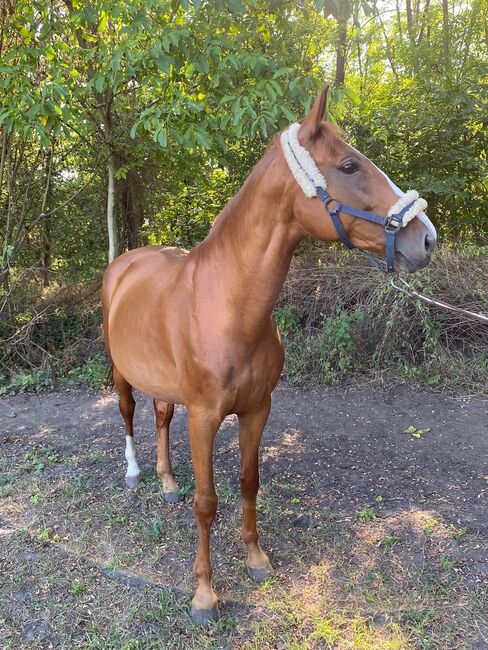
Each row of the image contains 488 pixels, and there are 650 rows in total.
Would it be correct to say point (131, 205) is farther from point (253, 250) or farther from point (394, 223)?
point (394, 223)

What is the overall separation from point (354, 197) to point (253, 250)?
18.5 inches

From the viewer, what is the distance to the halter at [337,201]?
1651 mm

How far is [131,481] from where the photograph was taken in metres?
3.48

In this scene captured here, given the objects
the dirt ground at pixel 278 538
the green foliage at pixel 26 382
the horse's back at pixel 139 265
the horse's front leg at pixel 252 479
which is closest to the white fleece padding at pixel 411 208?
the horse's front leg at pixel 252 479

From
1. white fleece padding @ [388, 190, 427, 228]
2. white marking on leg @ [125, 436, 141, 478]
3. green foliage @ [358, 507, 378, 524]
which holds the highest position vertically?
white fleece padding @ [388, 190, 427, 228]

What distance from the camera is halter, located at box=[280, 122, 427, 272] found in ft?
5.42

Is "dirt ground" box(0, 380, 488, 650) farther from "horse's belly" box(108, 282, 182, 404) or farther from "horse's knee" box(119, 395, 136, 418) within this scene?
"horse's belly" box(108, 282, 182, 404)

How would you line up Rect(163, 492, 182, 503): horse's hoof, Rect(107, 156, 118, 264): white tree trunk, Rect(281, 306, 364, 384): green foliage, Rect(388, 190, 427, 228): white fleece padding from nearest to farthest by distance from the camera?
Rect(388, 190, 427, 228): white fleece padding
Rect(163, 492, 182, 503): horse's hoof
Rect(281, 306, 364, 384): green foliage
Rect(107, 156, 118, 264): white tree trunk

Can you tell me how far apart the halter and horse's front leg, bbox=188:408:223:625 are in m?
1.02

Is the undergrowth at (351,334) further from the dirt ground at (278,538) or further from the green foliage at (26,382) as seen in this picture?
the dirt ground at (278,538)

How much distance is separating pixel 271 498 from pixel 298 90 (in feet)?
9.70

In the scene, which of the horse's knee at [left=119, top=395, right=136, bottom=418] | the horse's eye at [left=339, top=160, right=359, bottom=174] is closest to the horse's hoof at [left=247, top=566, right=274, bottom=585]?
the horse's knee at [left=119, top=395, right=136, bottom=418]

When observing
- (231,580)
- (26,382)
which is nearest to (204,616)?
(231,580)

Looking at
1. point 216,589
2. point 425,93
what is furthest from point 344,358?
point 425,93
